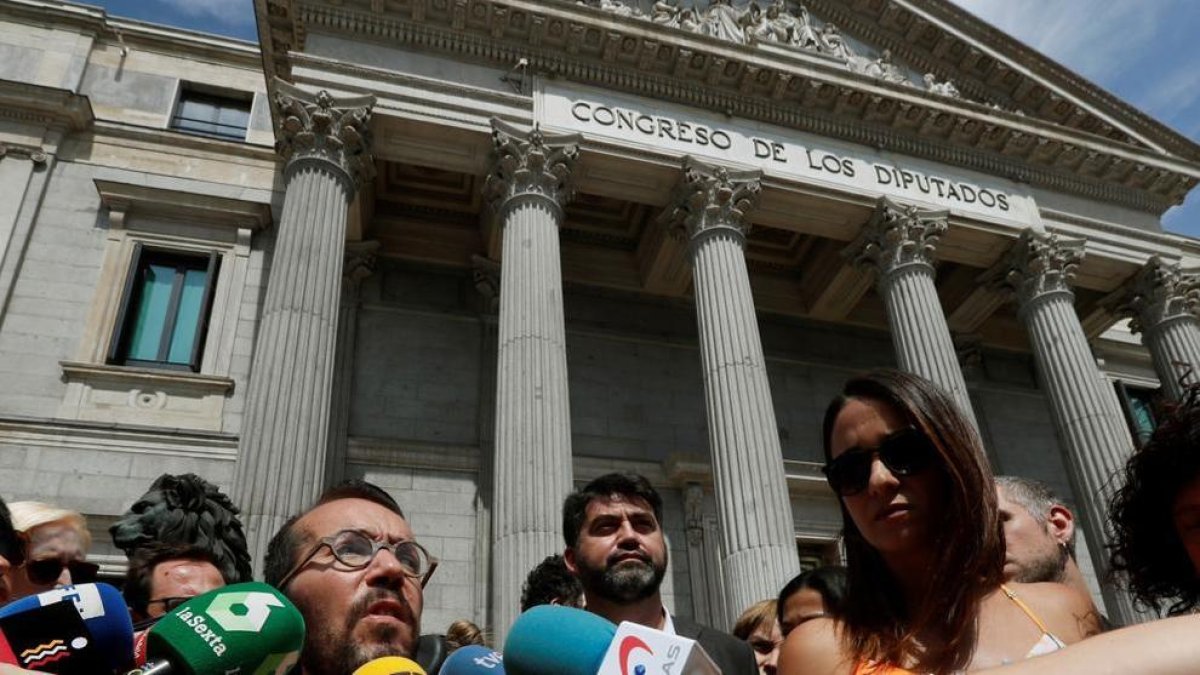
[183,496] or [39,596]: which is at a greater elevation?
[183,496]

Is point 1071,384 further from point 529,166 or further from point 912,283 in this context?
point 529,166

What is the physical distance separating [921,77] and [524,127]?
10304 millimetres

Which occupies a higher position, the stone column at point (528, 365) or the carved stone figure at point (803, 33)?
the carved stone figure at point (803, 33)

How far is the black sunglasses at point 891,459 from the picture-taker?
7.52 feet

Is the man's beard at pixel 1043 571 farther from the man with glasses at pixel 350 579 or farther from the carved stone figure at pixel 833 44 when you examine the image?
the carved stone figure at pixel 833 44

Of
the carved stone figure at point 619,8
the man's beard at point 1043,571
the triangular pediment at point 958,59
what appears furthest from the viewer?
the triangular pediment at point 958,59

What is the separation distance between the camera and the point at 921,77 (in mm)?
18828

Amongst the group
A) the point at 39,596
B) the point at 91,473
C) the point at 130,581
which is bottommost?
the point at 39,596

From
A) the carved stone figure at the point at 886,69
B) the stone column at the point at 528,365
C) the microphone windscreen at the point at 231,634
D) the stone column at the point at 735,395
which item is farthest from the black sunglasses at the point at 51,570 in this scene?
the carved stone figure at the point at 886,69

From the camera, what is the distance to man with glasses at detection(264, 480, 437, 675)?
8.11ft

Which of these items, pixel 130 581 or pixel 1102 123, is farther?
pixel 1102 123

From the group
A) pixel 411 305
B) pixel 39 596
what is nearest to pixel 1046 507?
pixel 39 596

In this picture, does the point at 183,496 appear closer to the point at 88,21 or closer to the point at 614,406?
the point at 614,406

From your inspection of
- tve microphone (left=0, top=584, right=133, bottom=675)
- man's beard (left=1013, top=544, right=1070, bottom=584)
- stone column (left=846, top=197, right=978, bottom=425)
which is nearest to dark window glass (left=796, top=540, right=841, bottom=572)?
stone column (left=846, top=197, right=978, bottom=425)
